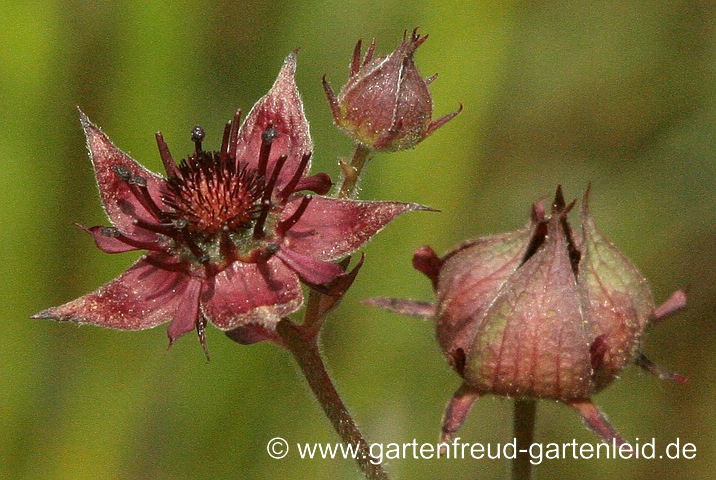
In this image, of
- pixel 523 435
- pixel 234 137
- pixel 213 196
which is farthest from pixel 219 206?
pixel 523 435

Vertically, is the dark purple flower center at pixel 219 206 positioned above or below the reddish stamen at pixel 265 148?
below

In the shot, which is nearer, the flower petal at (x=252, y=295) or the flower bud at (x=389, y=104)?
the flower petal at (x=252, y=295)

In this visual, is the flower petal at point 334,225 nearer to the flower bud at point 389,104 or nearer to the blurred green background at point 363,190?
the flower bud at point 389,104

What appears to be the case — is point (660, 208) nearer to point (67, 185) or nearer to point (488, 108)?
point (488, 108)

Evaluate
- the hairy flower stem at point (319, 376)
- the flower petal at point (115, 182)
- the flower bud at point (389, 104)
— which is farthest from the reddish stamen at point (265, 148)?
the hairy flower stem at point (319, 376)

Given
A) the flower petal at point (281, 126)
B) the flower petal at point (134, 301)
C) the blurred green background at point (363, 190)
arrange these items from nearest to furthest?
the flower petal at point (134, 301) → the flower petal at point (281, 126) → the blurred green background at point (363, 190)

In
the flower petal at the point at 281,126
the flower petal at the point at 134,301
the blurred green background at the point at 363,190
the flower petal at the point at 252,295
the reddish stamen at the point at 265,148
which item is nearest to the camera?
the flower petal at the point at 252,295

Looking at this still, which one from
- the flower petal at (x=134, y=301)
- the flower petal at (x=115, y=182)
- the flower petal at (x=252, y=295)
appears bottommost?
the flower petal at (x=134, y=301)

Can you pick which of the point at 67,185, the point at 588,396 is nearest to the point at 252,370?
the point at 67,185
